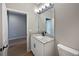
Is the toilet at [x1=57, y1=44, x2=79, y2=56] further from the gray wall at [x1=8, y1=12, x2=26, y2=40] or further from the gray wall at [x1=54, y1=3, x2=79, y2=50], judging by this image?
the gray wall at [x1=8, y1=12, x2=26, y2=40]

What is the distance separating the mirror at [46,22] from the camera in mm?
1286

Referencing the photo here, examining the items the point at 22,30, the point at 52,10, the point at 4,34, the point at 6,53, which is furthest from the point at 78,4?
the point at 6,53

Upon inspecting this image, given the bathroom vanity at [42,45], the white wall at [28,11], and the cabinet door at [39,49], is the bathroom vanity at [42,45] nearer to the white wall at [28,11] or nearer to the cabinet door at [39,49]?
the cabinet door at [39,49]

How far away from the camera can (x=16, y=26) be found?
1.23m

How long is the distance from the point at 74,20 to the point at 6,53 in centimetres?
123

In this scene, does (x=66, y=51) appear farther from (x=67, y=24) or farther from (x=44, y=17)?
(x=44, y=17)

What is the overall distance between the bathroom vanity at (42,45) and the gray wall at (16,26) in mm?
230

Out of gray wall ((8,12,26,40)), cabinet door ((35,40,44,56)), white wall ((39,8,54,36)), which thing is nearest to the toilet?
cabinet door ((35,40,44,56))

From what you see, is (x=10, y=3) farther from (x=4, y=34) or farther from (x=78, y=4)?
(x=78, y=4)

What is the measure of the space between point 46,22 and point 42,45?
42 cm

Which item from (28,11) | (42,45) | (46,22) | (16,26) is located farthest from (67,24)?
(16,26)

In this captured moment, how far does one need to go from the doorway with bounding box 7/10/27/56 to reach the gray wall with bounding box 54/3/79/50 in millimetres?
597

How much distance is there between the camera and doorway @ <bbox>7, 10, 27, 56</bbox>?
1.18m

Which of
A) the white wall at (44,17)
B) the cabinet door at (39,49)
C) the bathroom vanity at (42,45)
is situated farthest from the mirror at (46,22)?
the cabinet door at (39,49)
